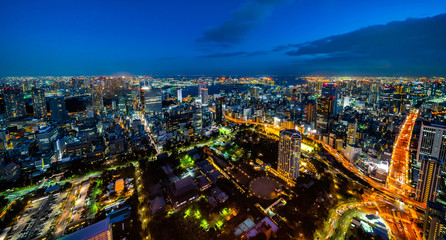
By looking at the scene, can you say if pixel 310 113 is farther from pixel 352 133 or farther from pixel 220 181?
pixel 220 181

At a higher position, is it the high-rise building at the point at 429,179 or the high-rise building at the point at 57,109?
the high-rise building at the point at 57,109

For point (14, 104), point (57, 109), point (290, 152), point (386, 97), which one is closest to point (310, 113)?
point (290, 152)

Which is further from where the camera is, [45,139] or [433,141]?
[45,139]

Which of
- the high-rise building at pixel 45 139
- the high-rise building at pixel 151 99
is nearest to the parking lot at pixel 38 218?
the high-rise building at pixel 45 139

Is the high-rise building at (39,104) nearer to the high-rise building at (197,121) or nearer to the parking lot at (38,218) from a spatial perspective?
the parking lot at (38,218)

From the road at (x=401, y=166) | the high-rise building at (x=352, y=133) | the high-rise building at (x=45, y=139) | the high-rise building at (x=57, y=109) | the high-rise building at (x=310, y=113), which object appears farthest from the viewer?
the high-rise building at (x=57, y=109)

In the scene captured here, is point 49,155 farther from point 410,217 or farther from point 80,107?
point 410,217
